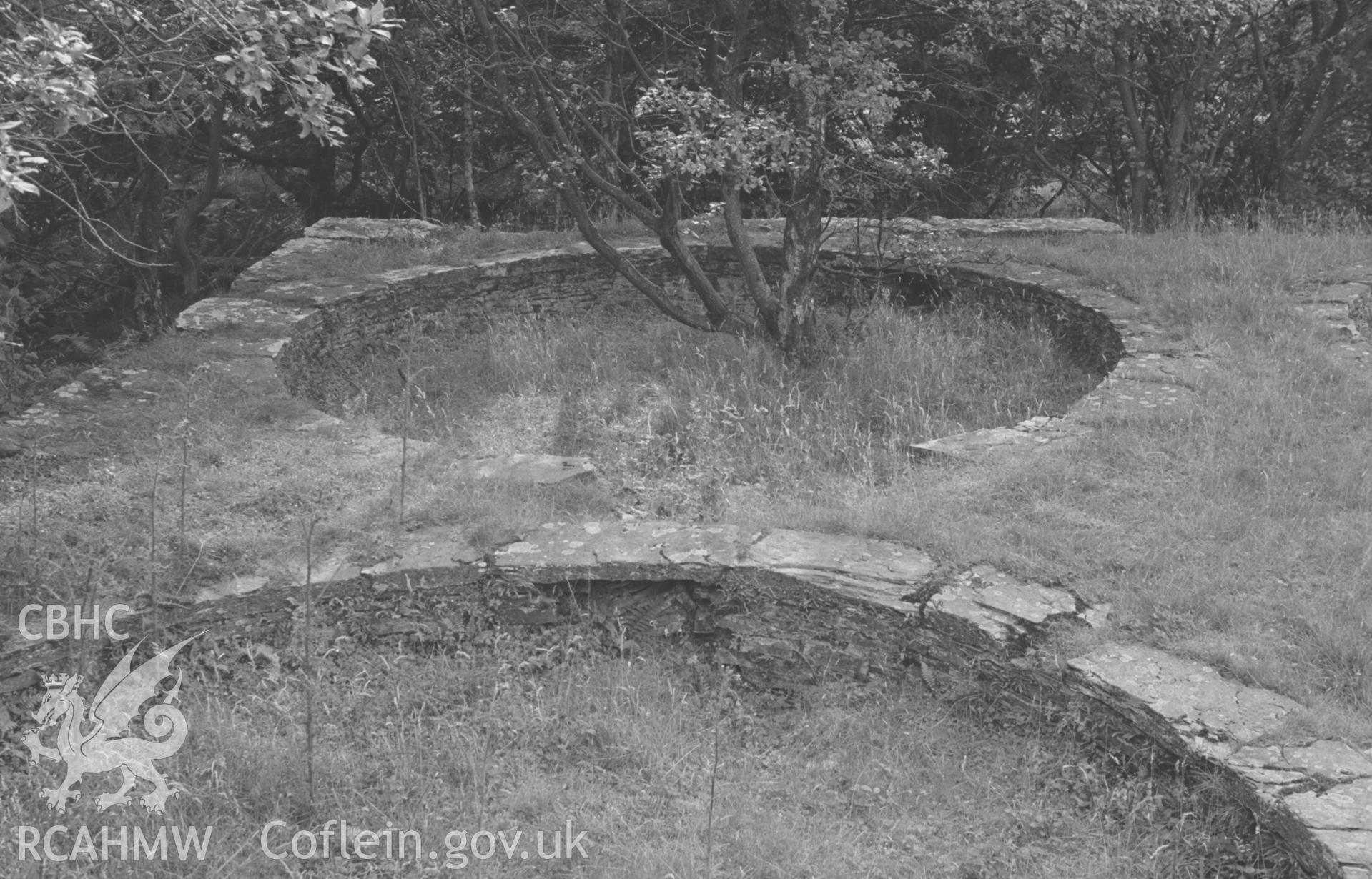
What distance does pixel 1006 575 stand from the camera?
416 centimetres

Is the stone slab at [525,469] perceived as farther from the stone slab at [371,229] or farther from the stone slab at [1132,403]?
the stone slab at [371,229]

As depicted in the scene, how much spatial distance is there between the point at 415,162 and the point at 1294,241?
6257mm

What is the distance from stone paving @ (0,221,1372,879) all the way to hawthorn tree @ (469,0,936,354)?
1885 millimetres

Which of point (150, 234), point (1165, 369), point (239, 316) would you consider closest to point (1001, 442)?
point (1165, 369)

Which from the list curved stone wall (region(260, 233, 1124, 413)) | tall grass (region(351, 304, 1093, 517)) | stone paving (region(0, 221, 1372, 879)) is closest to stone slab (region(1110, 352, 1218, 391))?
stone paving (region(0, 221, 1372, 879))

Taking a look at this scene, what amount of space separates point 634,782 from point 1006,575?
1.55 metres

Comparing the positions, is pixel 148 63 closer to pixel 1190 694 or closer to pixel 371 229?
pixel 371 229

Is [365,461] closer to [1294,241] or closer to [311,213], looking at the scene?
[1294,241]

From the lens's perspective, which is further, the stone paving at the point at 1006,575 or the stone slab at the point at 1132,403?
the stone slab at the point at 1132,403

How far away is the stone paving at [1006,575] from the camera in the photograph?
10.2ft

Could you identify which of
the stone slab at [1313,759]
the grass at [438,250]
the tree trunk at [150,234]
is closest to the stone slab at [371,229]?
the grass at [438,250]

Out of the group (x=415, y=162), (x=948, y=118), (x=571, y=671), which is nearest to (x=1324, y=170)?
(x=948, y=118)

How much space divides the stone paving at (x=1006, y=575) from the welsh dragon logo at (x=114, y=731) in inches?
13.5

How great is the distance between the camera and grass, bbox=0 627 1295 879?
10.6 ft
